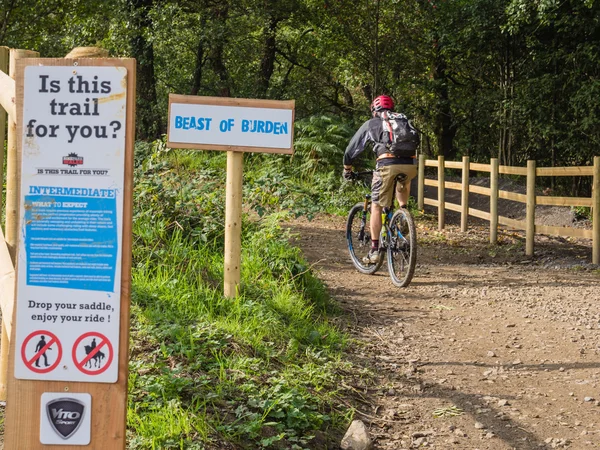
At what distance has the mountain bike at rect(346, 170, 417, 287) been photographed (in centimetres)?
792

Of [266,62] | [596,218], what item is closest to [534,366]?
[596,218]

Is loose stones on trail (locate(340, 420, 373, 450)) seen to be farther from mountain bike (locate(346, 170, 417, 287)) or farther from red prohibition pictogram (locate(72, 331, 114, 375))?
mountain bike (locate(346, 170, 417, 287))

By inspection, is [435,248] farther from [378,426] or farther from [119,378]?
[119,378]

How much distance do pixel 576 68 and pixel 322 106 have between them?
8.52 meters

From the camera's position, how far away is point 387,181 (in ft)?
26.7

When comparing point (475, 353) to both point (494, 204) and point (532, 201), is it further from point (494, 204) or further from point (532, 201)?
point (494, 204)

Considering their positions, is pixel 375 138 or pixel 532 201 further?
pixel 532 201

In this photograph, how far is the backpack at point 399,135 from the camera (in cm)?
794

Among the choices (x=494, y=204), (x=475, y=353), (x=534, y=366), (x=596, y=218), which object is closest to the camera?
(x=534, y=366)

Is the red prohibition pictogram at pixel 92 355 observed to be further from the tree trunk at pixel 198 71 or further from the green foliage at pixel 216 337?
the tree trunk at pixel 198 71

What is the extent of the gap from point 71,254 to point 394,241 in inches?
228

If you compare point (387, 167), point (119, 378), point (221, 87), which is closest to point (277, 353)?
point (119, 378)

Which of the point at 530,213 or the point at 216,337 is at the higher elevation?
the point at 530,213

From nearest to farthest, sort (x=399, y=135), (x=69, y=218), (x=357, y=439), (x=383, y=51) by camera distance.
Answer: (x=69, y=218), (x=357, y=439), (x=399, y=135), (x=383, y=51)
